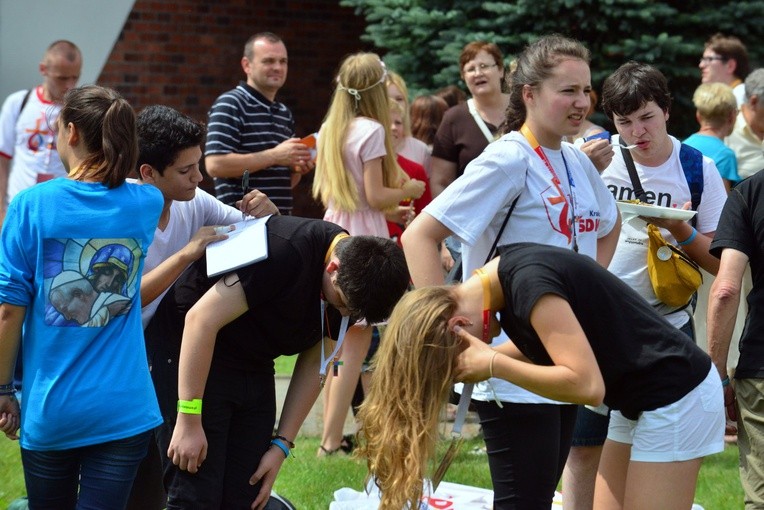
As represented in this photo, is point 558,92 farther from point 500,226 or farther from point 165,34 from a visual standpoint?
point 165,34

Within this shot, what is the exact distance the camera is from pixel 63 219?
3193mm

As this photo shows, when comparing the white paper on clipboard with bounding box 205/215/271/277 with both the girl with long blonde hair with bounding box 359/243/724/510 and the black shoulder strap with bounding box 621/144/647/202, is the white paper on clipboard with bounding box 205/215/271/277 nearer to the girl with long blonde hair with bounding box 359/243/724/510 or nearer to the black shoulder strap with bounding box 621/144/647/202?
the girl with long blonde hair with bounding box 359/243/724/510

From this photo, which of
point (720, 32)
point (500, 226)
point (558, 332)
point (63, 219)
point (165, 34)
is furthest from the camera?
point (165, 34)

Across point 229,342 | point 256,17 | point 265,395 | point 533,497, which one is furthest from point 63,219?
point 256,17

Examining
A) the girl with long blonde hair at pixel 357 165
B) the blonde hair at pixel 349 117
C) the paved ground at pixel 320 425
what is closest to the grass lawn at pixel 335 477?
the girl with long blonde hair at pixel 357 165

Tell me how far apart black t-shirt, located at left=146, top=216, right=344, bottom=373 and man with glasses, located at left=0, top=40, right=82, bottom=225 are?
3619mm

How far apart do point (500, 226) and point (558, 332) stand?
30.4 inches

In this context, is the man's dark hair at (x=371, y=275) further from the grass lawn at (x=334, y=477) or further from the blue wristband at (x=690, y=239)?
the grass lawn at (x=334, y=477)

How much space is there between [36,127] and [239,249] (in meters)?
4.13

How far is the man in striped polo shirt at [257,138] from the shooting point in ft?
19.8

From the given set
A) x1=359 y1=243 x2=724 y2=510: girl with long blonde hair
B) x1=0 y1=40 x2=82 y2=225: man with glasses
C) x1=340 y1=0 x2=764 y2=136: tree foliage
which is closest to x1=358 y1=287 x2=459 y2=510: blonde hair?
x1=359 y1=243 x2=724 y2=510: girl with long blonde hair

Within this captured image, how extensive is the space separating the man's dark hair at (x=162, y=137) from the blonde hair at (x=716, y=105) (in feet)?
12.5

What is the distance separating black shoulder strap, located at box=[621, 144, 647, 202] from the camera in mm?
4590

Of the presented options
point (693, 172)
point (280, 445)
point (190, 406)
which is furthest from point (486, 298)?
point (693, 172)
